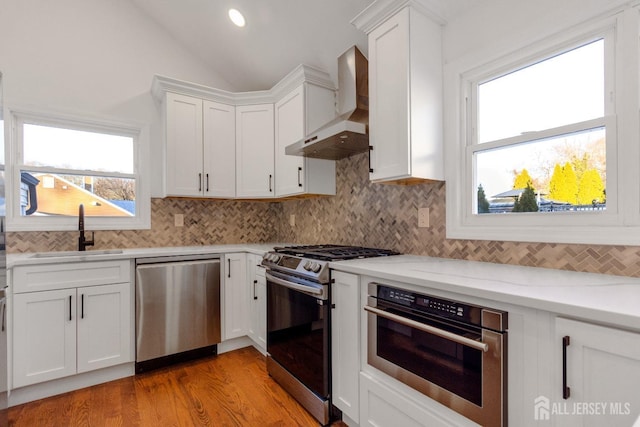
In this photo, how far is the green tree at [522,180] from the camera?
1696 millimetres

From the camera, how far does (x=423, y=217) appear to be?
6.97 feet

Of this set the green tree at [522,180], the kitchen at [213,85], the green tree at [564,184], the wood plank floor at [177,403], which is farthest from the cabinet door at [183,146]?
the green tree at [564,184]

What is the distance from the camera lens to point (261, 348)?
2.80 metres

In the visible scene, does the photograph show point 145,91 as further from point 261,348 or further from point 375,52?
point 261,348

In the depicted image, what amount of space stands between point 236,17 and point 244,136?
41.4 inches

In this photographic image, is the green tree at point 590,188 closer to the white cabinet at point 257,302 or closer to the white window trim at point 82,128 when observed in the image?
the white cabinet at point 257,302

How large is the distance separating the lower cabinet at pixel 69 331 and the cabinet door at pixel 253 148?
4.59ft

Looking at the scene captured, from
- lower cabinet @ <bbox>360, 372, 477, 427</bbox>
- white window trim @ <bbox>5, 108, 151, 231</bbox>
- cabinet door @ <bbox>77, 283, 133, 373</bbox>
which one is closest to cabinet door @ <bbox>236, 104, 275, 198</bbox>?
white window trim @ <bbox>5, 108, 151, 231</bbox>

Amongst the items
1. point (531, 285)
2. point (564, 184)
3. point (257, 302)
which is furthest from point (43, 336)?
point (564, 184)

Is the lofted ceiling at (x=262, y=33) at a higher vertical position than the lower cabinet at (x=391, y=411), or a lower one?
higher

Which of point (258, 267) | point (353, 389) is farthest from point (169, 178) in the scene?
point (353, 389)

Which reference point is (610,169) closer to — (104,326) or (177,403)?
(177,403)

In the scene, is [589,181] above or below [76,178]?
below

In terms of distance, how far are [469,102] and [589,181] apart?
0.78 metres
